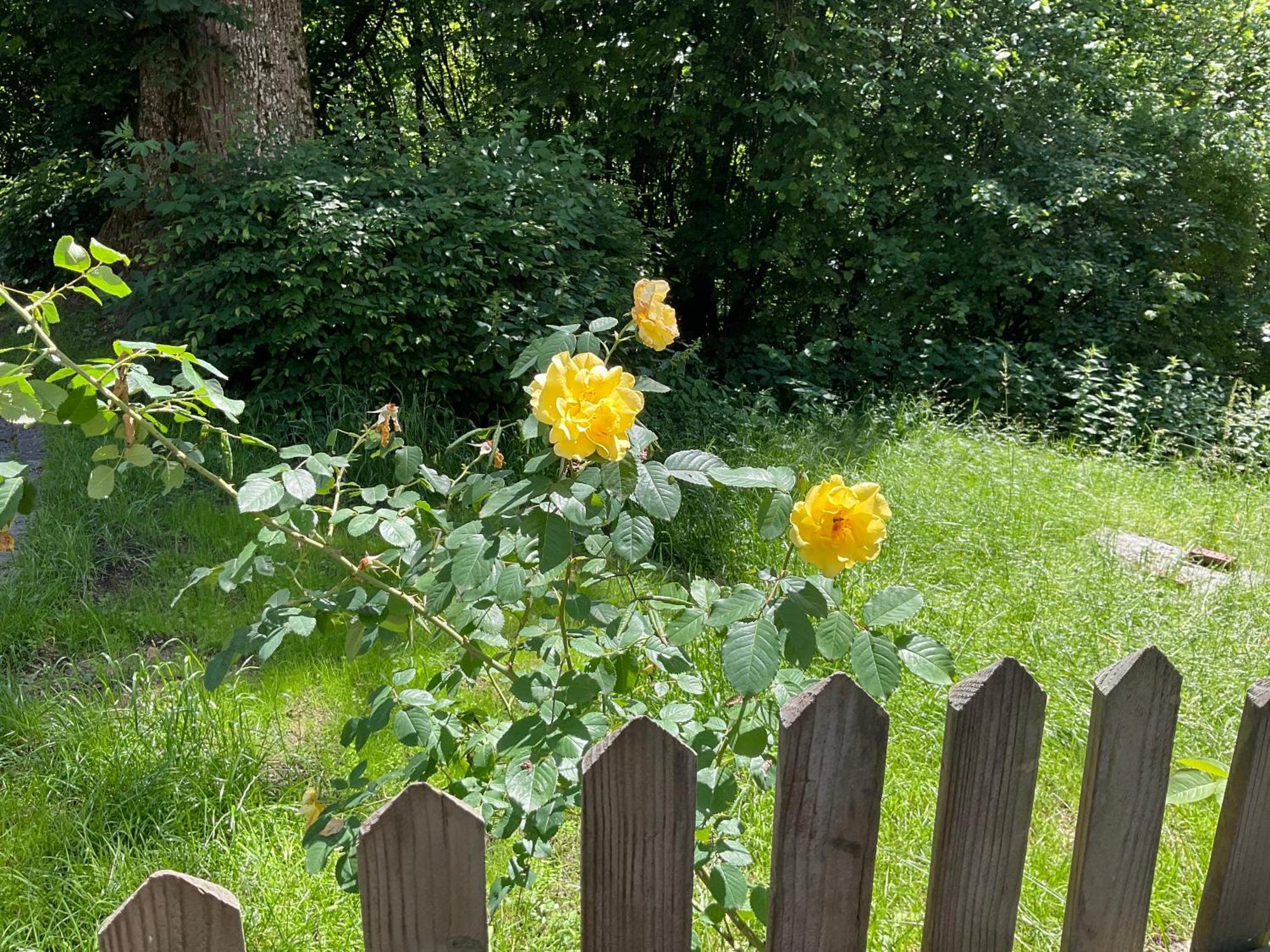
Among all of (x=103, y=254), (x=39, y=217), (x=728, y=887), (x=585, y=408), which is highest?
(x=103, y=254)

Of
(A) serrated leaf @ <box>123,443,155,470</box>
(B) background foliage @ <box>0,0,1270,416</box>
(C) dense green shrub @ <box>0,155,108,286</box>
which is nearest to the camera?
(A) serrated leaf @ <box>123,443,155,470</box>

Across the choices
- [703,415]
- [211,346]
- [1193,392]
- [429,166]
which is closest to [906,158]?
[1193,392]

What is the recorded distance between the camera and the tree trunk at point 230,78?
620 cm

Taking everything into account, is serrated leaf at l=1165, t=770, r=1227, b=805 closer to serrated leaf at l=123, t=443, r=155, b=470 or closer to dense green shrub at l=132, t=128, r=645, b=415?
serrated leaf at l=123, t=443, r=155, b=470

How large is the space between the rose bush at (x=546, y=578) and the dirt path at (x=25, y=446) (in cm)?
314

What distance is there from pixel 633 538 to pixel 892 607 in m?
0.34

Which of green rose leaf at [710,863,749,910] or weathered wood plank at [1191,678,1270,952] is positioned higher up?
weathered wood plank at [1191,678,1270,952]

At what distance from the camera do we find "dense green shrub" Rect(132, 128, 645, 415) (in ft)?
14.9

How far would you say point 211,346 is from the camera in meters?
4.66

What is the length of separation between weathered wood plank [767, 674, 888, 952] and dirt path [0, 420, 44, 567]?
12.8 feet

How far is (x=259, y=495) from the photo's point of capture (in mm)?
1264

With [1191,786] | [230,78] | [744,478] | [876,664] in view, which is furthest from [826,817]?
[230,78]

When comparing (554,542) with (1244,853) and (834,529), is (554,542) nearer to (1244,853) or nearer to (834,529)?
(834,529)

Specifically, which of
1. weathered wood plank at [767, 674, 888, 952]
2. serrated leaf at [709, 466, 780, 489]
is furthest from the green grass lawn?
serrated leaf at [709, 466, 780, 489]
